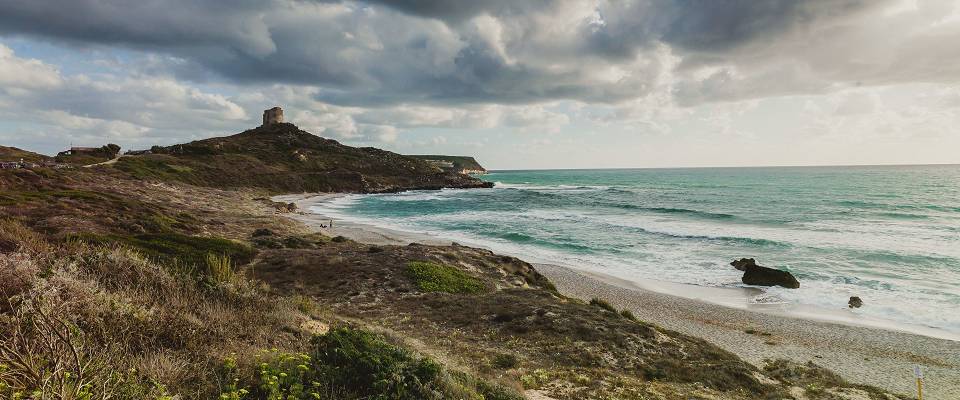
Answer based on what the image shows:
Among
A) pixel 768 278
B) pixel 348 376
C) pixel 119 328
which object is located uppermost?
pixel 119 328

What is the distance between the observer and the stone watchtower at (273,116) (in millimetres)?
173250

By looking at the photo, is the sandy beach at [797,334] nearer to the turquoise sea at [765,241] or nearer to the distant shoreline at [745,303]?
the distant shoreline at [745,303]

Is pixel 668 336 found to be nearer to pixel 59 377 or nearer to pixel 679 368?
pixel 679 368

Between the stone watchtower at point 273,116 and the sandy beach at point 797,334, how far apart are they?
17104cm

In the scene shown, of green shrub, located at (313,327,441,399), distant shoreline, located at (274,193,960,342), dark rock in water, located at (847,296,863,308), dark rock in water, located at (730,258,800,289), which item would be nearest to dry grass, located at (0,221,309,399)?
green shrub, located at (313,327,441,399)

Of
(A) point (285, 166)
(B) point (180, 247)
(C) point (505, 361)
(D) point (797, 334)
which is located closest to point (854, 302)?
(D) point (797, 334)

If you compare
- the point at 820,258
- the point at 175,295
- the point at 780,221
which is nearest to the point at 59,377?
the point at 175,295

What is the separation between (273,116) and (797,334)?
184 m

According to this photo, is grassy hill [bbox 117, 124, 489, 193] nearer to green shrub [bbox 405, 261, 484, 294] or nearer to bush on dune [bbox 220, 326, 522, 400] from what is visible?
green shrub [bbox 405, 261, 484, 294]

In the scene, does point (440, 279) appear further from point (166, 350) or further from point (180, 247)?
point (166, 350)

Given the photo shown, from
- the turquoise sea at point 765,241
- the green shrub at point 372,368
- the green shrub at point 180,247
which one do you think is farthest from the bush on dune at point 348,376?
the turquoise sea at point 765,241

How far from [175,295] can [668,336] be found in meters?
12.7

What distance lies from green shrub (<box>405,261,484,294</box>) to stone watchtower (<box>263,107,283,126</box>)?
171m

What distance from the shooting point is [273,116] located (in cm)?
17400
